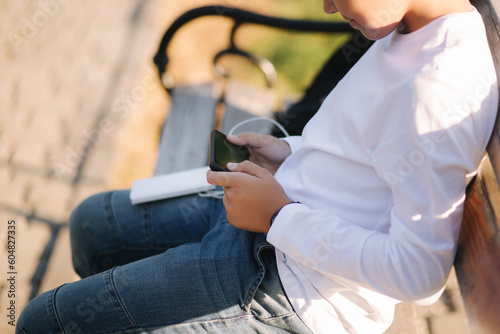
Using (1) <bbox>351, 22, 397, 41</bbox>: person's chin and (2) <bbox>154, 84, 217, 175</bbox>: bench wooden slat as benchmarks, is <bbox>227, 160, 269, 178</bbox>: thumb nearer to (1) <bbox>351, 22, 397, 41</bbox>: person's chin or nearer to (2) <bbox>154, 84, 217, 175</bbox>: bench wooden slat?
(1) <bbox>351, 22, 397, 41</bbox>: person's chin

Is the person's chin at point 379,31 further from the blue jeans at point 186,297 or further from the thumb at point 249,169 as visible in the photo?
the blue jeans at point 186,297

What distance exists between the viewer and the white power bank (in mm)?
1510

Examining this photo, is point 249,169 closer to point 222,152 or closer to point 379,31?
point 222,152

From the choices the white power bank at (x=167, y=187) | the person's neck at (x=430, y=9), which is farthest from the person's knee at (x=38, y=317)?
the person's neck at (x=430, y=9)

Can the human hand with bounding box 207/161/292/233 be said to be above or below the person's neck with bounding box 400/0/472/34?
below

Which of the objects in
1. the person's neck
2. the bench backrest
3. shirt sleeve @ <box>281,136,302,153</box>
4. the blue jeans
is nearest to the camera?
the bench backrest

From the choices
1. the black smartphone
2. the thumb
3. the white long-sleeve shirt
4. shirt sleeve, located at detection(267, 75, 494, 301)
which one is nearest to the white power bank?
the black smartphone

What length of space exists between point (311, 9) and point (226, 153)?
2.95 m

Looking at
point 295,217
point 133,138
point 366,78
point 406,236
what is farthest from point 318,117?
point 133,138

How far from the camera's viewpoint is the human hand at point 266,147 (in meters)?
1.50

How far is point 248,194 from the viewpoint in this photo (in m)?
1.17

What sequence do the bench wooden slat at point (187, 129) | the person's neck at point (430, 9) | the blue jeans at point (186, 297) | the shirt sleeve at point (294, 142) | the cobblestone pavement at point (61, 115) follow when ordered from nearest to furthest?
the person's neck at point (430, 9)
the blue jeans at point (186, 297)
the shirt sleeve at point (294, 142)
the bench wooden slat at point (187, 129)
the cobblestone pavement at point (61, 115)

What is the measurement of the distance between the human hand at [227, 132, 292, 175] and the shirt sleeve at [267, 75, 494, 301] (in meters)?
0.52

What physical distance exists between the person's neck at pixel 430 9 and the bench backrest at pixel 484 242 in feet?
0.33
